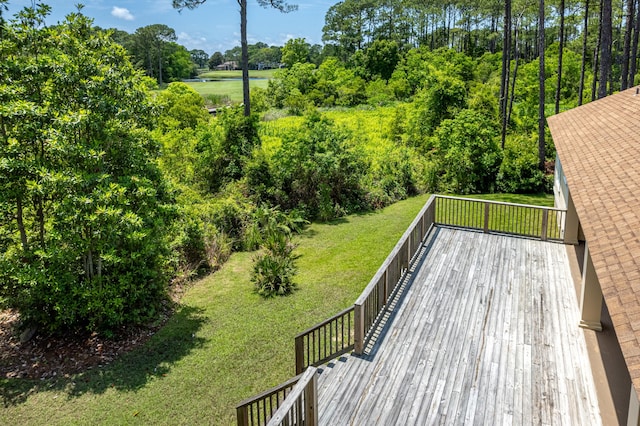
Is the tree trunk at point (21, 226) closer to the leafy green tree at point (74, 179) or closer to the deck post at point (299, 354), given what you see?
the leafy green tree at point (74, 179)

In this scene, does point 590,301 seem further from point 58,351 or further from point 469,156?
point 469,156

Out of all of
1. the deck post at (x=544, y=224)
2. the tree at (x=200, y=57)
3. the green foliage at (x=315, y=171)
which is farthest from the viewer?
the tree at (x=200, y=57)

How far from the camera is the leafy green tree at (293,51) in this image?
6275cm

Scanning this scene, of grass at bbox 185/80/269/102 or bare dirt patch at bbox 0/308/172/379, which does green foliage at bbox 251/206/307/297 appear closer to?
bare dirt patch at bbox 0/308/172/379

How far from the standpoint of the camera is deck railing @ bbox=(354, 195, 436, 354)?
7344 mm

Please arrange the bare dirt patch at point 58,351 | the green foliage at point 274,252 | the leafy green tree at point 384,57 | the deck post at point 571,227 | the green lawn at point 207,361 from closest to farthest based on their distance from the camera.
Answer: the green lawn at point 207,361 < the bare dirt patch at point 58,351 < the deck post at point 571,227 < the green foliage at point 274,252 < the leafy green tree at point 384,57

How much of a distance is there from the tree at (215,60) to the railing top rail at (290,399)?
170101 millimetres

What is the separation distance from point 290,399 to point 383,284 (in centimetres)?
372

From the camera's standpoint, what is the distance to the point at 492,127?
2278 centimetres

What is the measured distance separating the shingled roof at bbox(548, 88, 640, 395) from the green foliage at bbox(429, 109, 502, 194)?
Result: 295 inches

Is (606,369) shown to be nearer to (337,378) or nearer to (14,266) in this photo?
(337,378)

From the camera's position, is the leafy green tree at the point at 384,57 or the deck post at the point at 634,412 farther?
the leafy green tree at the point at 384,57

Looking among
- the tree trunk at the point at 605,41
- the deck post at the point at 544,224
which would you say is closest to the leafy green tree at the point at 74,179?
the deck post at the point at 544,224

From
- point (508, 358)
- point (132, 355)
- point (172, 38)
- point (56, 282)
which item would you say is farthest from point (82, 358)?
point (172, 38)
